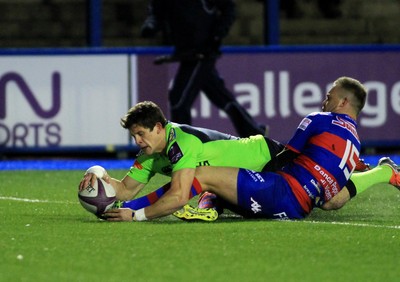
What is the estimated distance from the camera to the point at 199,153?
10.2 metres

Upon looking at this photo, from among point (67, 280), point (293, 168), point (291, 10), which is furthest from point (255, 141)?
point (291, 10)

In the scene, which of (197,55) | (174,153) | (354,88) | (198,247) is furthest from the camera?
(197,55)

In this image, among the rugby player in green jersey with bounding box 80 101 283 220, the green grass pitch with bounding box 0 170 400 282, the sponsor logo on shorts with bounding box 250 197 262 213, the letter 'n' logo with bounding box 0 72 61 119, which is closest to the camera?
the green grass pitch with bounding box 0 170 400 282

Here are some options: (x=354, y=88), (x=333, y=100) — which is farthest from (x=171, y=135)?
(x=354, y=88)

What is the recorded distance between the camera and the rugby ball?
10.3m

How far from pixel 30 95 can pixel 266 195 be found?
790 cm

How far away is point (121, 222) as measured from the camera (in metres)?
10.3

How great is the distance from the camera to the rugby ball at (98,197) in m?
10.3

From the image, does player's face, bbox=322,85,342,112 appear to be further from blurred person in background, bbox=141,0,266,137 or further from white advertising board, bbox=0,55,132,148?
white advertising board, bbox=0,55,132,148

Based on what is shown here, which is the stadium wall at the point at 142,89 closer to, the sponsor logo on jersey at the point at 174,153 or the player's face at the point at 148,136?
the player's face at the point at 148,136

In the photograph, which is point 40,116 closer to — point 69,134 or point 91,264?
point 69,134

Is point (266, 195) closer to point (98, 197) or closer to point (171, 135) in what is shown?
point (171, 135)

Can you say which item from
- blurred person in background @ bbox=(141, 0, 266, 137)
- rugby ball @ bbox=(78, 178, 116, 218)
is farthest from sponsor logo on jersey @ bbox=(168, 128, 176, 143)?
blurred person in background @ bbox=(141, 0, 266, 137)

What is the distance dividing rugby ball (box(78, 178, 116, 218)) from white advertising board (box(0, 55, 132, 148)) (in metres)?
7.33
